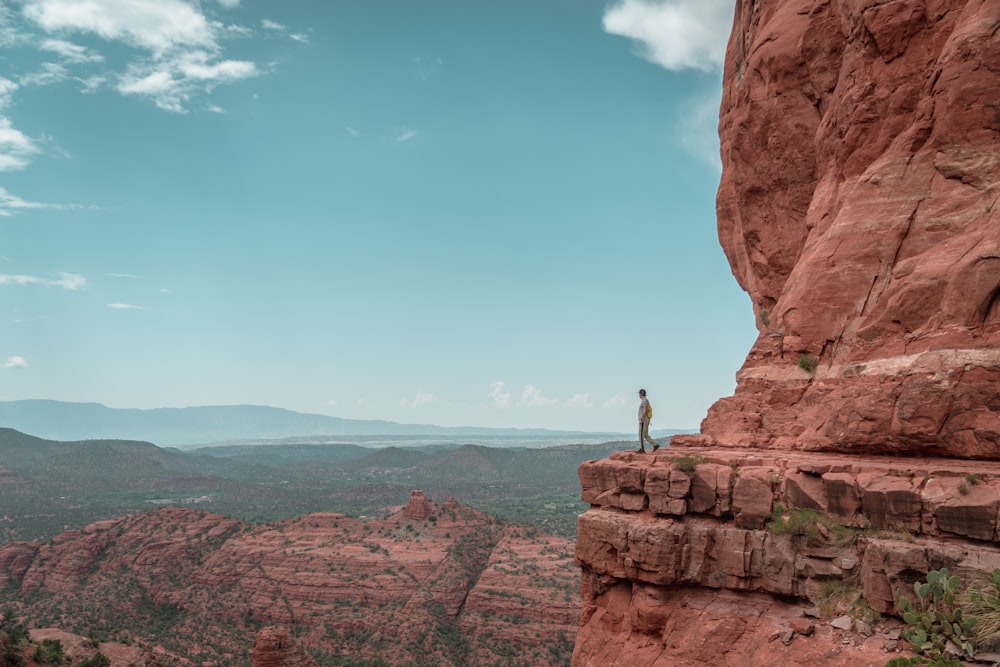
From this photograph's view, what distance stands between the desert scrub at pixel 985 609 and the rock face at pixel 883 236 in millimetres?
2539

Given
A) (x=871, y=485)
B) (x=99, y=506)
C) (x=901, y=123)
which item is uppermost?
(x=901, y=123)

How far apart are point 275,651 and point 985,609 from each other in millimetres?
36227

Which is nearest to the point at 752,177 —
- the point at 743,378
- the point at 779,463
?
the point at 743,378

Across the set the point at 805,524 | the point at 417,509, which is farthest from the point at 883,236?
the point at 417,509

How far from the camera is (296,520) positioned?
8388cm

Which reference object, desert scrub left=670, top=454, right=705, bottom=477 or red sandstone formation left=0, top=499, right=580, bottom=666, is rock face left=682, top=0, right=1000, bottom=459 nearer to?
desert scrub left=670, top=454, right=705, bottom=477

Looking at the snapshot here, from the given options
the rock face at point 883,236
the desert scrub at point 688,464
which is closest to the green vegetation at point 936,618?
the rock face at point 883,236

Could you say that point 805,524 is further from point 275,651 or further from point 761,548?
point 275,651

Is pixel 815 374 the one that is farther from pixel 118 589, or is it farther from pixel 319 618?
pixel 118 589

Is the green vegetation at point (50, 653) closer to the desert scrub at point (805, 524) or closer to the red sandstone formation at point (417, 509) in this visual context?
the desert scrub at point (805, 524)

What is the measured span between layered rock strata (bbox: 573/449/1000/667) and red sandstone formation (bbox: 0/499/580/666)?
133ft

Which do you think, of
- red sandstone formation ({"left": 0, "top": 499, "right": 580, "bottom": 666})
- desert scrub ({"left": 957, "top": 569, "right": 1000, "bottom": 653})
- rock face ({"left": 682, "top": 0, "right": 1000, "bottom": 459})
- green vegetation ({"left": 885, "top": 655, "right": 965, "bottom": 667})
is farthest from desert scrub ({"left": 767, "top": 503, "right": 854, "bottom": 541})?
red sandstone formation ({"left": 0, "top": 499, "right": 580, "bottom": 666})

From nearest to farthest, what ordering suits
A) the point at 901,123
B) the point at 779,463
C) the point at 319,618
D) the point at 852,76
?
the point at 779,463 < the point at 901,123 < the point at 852,76 < the point at 319,618

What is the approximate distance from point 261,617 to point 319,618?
5.77 meters
